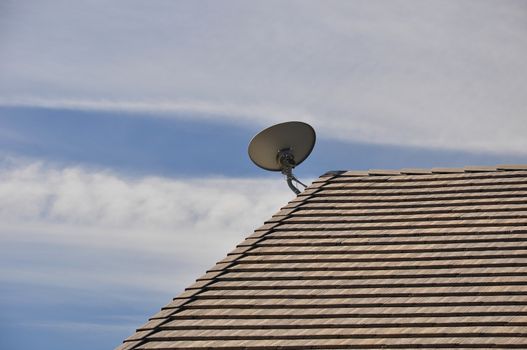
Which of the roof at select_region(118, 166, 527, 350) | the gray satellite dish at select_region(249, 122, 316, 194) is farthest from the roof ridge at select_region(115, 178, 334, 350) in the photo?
the gray satellite dish at select_region(249, 122, 316, 194)

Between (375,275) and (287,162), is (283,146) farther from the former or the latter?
(375,275)

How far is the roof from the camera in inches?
564

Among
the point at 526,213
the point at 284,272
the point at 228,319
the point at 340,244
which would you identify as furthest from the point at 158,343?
the point at 526,213

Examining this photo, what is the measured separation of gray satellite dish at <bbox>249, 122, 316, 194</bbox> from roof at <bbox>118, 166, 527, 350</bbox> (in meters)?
1.63

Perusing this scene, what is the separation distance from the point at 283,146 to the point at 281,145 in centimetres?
5

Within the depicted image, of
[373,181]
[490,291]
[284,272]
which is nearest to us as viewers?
[490,291]

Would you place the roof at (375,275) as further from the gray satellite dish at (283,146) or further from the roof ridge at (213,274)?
the gray satellite dish at (283,146)

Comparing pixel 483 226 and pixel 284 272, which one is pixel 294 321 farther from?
pixel 483 226

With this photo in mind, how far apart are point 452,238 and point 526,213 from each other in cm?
137

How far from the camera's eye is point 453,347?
13672 mm

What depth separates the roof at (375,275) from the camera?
1432 centimetres

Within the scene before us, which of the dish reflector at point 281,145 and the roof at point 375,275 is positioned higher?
the dish reflector at point 281,145

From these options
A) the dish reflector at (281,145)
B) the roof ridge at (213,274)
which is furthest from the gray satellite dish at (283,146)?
the roof ridge at (213,274)

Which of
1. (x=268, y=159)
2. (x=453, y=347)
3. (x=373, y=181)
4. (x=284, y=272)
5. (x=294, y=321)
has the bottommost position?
(x=453, y=347)
